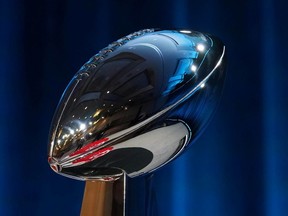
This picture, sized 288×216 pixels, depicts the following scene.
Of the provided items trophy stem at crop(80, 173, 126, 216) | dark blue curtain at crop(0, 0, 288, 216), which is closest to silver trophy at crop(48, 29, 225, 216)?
trophy stem at crop(80, 173, 126, 216)

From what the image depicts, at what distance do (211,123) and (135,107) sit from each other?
383mm

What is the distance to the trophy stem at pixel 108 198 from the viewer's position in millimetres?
421

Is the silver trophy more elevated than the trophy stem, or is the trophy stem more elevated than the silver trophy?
the silver trophy

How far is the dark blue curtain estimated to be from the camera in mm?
692

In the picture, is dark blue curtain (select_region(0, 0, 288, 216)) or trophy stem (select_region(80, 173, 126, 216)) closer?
trophy stem (select_region(80, 173, 126, 216))

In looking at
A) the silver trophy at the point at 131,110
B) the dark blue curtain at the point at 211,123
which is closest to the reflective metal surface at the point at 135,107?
the silver trophy at the point at 131,110

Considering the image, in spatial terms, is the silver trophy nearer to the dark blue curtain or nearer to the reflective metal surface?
the reflective metal surface

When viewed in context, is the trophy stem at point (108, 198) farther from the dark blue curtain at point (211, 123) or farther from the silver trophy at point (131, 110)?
the dark blue curtain at point (211, 123)

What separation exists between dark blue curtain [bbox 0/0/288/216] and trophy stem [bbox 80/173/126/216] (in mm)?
222
